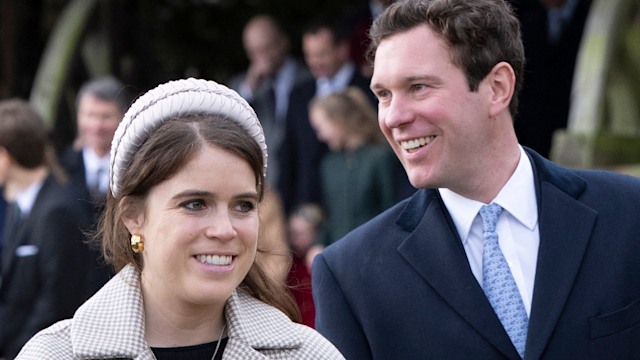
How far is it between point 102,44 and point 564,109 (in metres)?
3.49

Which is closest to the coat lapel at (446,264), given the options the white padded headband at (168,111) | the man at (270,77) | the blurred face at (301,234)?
the white padded headband at (168,111)

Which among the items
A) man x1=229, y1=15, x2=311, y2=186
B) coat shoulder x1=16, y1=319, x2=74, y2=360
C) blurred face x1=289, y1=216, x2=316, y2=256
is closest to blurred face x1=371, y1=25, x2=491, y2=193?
coat shoulder x1=16, y1=319, x2=74, y2=360

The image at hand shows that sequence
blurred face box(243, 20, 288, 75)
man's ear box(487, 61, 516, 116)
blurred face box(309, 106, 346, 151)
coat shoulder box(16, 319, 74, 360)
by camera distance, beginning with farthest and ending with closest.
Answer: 1. blurred face box(243, 20, 288, 75)
2. blurred face box(309, 106, 346, 151)
3. man's ear box(487, 61, 516, 116)
4. coat shoulder box(16, 319, 74, 360)

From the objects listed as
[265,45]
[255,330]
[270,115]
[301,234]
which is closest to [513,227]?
[255,330]

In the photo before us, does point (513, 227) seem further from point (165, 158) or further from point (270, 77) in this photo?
point (270, 77)

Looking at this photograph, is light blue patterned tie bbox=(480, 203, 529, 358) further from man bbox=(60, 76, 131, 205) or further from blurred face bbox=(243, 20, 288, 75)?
blurred face bbox=(243, 20, 288, 75)

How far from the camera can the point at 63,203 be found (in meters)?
5.84

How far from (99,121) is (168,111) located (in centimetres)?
398

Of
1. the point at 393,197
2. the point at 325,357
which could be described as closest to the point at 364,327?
the point at 325,357

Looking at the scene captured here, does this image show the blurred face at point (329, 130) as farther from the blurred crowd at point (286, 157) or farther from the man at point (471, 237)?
the man at point (471, 237)

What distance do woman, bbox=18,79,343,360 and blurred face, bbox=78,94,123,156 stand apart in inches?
151

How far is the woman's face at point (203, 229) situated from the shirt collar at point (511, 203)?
61 centimetres

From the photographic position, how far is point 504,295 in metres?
3.30

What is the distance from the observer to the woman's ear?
309 cm
